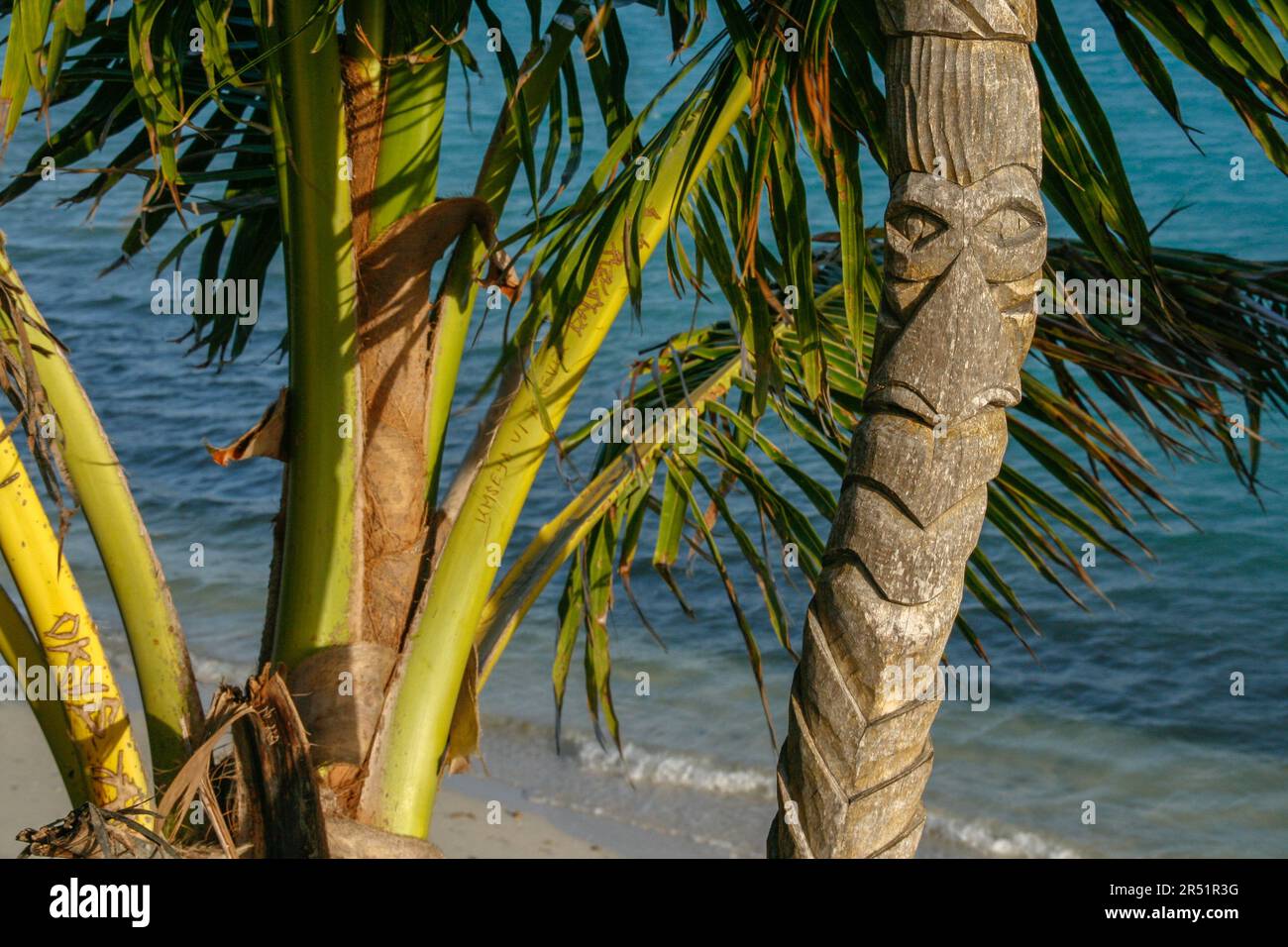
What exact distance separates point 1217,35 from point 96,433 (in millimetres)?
2000

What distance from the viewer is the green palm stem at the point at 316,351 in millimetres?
2375

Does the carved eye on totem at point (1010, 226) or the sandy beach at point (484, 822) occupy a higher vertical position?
the carved eye on totem at point (1010, 226)

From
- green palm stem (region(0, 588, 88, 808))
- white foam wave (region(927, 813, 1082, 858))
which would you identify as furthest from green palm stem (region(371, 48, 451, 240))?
white foam wave (region(927, 813, 1082, 858))

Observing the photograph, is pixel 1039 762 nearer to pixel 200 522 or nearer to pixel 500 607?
pixel 500 607

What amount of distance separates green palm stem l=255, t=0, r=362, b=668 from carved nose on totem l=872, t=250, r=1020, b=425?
1.29 metres

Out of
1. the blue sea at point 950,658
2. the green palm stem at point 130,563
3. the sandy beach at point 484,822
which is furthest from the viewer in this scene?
the blue sea at point 950,658

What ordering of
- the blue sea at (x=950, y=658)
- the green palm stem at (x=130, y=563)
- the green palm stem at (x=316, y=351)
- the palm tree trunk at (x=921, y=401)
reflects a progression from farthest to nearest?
the blue sea at (x=950, y=658), the green palm stem at (x=130, y=563), the green palm stem at (x=316, y=351), the palm tree trunk at (x=921, y=401)

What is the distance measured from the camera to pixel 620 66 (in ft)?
9.05

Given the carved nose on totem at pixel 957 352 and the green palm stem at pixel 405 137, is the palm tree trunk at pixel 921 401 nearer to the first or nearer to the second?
the carved nose on totem at pixel 957 352

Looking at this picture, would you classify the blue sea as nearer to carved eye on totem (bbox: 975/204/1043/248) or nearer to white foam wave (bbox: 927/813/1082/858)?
white foam wave (bbox: 927/813/1082/858)

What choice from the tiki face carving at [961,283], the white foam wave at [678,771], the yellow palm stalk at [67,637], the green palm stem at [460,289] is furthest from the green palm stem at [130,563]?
the white foam wave at [678,771]

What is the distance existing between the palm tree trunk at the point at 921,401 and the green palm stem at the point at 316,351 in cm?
120

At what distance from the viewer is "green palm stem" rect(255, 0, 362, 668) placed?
238cm
